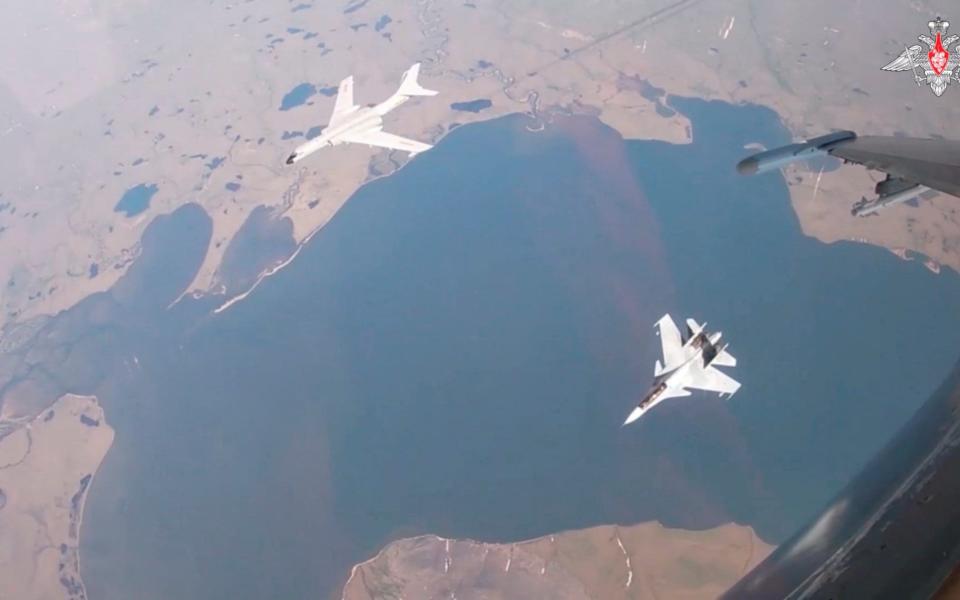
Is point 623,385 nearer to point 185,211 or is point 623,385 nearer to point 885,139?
point 885,139

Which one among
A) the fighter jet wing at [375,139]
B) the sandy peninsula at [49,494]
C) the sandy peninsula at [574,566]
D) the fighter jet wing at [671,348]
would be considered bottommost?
the sandy peninsula at [574,566]

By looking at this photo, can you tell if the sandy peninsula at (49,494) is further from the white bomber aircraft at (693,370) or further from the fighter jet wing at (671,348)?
the fighter jet wing at (671,348)

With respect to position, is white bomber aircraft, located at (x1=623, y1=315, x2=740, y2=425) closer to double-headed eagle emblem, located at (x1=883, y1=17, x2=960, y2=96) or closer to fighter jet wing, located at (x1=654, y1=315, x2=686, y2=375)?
fighter jet wing, located at (x1=654, y1=315, x2=686, y2=375)

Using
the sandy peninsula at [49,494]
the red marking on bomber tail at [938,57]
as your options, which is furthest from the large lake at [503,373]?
the red marking on bomber tail at [938,57]

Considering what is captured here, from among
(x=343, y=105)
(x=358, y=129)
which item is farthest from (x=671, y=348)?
(x=343, y=105)

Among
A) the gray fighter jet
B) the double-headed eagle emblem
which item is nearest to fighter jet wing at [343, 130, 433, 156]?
the gray fighter jet

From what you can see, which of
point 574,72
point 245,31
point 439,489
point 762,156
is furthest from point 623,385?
point 245,31

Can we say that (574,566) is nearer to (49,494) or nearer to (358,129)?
(358,129)
